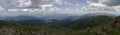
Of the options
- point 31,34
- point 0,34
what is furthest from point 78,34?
point 0,34

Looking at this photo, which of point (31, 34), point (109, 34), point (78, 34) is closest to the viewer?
point (31, 34)

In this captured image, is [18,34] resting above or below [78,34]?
above

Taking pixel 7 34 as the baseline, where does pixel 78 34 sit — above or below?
below

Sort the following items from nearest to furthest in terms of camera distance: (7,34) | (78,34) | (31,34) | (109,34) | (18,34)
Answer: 1. (18,34)
2. (7,34)
3. (31,34)
4. (109,34)
5. (78,34)

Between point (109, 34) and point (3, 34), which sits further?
point (109, 34)

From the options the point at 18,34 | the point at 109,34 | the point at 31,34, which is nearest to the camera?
the point at 18,34

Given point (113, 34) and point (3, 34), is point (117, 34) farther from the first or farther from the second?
point (3, 34)

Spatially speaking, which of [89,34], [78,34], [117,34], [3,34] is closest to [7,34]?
[3,34]

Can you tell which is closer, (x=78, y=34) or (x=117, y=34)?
(x=117, y=34)

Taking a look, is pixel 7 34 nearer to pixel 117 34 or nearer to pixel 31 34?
pixel 31 34
